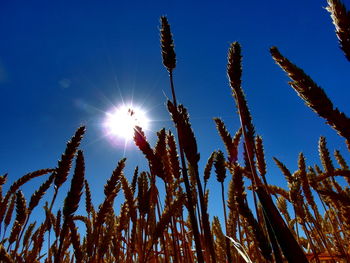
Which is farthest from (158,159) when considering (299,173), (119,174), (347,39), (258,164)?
(299,173)

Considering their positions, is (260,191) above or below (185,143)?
below

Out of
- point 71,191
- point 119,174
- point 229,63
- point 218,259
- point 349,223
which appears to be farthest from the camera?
point 218,259

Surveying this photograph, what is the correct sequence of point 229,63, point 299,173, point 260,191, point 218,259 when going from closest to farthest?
point 260,191, point 229,63, point 299,173, point 218,259

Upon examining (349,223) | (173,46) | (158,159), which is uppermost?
(173,46)

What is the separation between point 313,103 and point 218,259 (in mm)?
3492

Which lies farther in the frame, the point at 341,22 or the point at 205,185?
the point at 205,185

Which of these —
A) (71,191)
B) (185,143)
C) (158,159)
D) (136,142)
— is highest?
(136,142)

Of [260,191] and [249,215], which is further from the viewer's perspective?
[249,215]

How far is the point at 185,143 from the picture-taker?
4.81ft

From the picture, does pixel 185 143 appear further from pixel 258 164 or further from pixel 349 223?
pixel 349 223

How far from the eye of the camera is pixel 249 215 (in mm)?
1201

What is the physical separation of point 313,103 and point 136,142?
4.97 feet

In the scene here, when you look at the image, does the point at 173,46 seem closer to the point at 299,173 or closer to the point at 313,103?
the point at 313,103

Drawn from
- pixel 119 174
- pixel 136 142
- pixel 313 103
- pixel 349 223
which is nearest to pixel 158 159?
pixel 136 142
